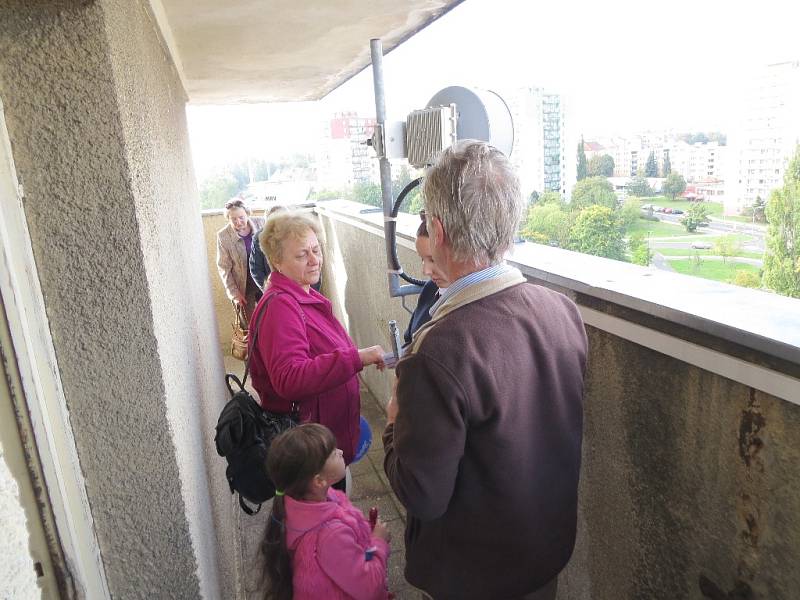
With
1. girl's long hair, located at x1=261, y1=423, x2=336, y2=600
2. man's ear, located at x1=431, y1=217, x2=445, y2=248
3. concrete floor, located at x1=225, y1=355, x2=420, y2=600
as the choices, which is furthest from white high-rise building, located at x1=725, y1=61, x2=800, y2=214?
concrete floor, located at x1=225, y1=355, x2=420, y2=600

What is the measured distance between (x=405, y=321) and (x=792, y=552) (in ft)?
8.61

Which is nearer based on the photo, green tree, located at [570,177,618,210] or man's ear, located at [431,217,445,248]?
man's ear, located at [431,217,445,248]

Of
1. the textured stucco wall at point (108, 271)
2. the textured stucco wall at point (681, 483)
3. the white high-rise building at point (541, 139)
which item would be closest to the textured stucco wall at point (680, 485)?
the textured stucco wall at point (681, 483)

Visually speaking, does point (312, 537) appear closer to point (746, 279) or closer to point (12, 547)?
point (12, 547)

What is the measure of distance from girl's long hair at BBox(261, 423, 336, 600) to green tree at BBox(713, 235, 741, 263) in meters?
1.20

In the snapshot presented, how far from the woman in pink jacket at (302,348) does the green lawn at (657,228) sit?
1.03 meters

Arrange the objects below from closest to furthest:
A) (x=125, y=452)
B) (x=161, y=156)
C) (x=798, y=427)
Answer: (x=798, y=427)
(x=125, y=452)
(x=161, y=156)

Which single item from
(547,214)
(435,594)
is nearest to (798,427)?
(435,594)

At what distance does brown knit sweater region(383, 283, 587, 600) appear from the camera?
3.66ft

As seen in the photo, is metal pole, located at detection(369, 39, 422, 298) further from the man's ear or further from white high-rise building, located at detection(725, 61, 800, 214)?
white high-rise building, located at detection(725, 61, 800, 214)

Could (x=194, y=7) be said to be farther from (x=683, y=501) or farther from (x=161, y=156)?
(x=683, y=501)

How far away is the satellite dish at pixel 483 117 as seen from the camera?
215 centimetres

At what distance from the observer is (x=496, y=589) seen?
1.33 meters

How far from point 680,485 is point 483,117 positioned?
145 centimetres
